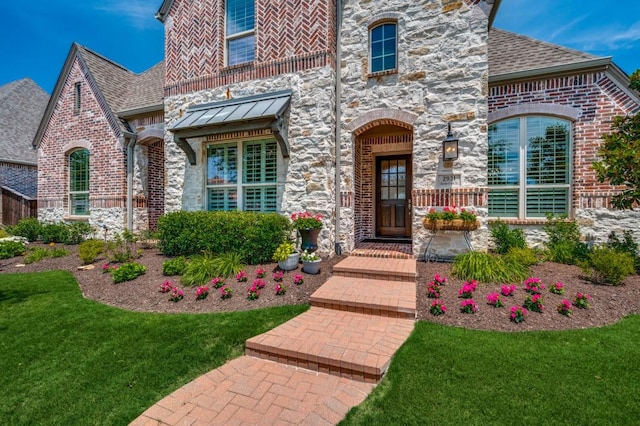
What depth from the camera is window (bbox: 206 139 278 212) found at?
7637mm

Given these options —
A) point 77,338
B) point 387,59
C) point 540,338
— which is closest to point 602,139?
point 387,59

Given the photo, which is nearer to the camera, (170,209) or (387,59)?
(387,59)

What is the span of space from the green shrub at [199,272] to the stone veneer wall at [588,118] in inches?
294

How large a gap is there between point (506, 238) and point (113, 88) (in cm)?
1387

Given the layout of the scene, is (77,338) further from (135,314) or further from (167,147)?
(167,147)

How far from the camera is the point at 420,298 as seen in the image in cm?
445

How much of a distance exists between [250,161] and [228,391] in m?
6.16

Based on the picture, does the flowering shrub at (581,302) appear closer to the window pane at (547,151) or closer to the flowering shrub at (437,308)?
the flowering shrub at (437,308)

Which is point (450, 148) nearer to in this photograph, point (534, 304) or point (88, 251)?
point (534, 304)

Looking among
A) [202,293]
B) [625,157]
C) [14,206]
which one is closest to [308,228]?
[202,293]

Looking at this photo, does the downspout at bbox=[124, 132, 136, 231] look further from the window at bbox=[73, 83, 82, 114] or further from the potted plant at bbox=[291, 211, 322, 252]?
the potted plant at bbox=[291, 211, 322, 252]

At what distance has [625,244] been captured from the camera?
6074 mm

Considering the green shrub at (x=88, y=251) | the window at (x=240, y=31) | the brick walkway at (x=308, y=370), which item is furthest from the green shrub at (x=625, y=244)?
the green shrub at (x=88, y=251)

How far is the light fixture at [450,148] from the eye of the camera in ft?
20.1
